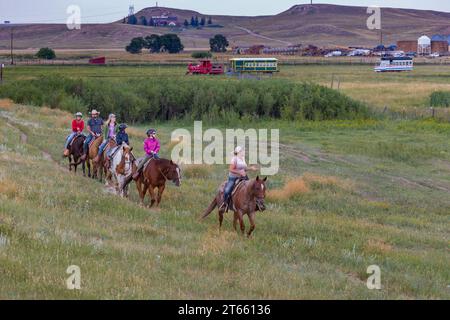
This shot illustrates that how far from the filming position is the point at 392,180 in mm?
29797

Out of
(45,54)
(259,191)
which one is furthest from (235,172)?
(45,54)

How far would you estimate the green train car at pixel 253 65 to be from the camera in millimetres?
95188

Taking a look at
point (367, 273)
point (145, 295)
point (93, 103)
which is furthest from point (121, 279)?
point (93, 103)

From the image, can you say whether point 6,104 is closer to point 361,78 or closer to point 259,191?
point 259,191

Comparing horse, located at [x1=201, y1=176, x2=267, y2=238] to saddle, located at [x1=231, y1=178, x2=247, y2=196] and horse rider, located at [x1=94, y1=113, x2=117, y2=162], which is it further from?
horse rider, located at [x1=94, y1=113, x2=117, y2=162]

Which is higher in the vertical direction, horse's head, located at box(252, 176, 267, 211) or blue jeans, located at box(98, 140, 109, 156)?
blue jeans, located at box(98, 140, 109, 156)

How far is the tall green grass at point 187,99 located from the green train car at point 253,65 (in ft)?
113

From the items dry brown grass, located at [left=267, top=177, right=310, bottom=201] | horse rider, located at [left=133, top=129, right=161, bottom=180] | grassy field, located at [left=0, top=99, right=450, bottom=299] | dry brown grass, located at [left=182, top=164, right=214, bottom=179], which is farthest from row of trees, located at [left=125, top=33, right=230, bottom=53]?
horse rider, located at [left=133, top=129, right=161, bottom=180]

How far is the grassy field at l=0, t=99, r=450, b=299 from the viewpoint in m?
11.6

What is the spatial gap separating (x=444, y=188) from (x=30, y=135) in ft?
59.2

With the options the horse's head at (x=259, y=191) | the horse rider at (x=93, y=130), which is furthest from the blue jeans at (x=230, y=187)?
the horse rider at (x=93, y=130)

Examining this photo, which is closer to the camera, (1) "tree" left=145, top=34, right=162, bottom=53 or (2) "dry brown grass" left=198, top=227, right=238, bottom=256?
(2) "dry brown grass" left=198, top=227, right=238, bottom=256

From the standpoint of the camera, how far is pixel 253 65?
95625 millimetres

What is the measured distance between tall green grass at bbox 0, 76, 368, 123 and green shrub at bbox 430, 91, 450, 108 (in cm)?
942
